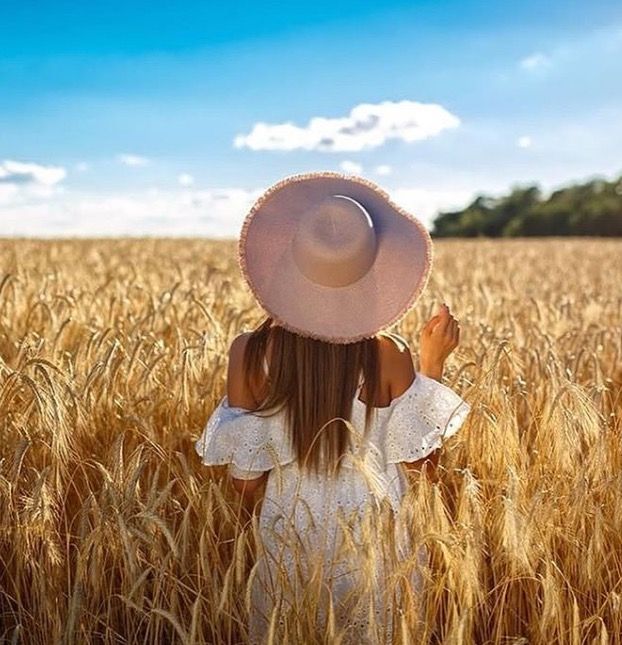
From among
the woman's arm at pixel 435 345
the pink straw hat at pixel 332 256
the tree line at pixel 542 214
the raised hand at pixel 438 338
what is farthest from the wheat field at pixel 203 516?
the tree line at pixel 542 214

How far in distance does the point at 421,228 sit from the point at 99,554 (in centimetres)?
98

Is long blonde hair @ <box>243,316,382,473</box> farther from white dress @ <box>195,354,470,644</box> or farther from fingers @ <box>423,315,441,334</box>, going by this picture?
fingers @ <box>423,315,441,334</box>

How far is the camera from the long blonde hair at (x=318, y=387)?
208 centimetres

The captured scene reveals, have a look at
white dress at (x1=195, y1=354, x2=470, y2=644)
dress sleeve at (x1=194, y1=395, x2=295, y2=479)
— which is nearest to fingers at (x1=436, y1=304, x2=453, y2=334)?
white dress at (x1=195, y1=354, x2=470, y2=644)

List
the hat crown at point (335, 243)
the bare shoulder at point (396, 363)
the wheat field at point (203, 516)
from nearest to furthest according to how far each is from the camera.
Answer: the wheat field at point (203, 516), the hat crown at point (335, 243), the bare shoulder at point (396, 363)

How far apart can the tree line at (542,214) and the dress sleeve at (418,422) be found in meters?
52.7

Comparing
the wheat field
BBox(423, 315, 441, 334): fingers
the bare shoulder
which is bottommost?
the wheat field

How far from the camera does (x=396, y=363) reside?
2139 millimetres

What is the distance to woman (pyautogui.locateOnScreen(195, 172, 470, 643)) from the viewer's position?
2031 mm

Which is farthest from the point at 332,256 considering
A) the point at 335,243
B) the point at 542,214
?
the point at 542,214

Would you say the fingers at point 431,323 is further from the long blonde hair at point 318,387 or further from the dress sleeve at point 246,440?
the dress sleeve at point 246,440

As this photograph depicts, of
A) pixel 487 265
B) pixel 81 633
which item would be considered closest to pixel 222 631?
pixel 81 633

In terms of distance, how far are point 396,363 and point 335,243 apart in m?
0.32

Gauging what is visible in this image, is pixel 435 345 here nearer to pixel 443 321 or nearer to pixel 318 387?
pixel 443 321
